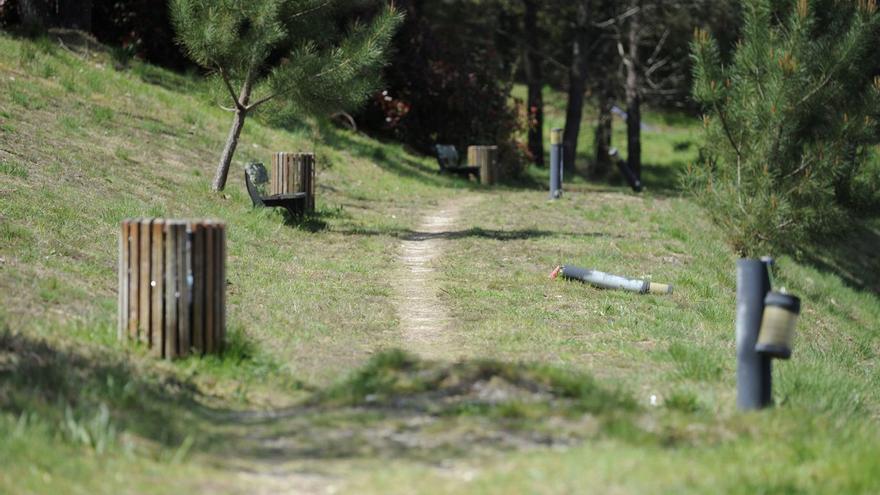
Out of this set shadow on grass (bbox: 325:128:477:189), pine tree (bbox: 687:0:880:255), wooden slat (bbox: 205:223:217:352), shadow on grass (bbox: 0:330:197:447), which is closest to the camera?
shadow on grass (bbox: 0:330:197:447)

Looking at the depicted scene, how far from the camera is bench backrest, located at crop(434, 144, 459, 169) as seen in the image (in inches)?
961

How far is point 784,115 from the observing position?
1600cm

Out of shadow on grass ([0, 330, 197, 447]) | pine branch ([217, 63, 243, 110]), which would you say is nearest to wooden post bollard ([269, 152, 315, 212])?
pine branch ([217, 63, 243, 110])

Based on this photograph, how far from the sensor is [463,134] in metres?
27.6

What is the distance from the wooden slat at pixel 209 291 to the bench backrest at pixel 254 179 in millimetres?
6954

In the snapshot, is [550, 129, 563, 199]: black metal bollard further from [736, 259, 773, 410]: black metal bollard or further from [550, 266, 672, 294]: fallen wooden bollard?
[736, 259, 773, 410]: black metal bollard

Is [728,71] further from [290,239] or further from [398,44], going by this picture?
[398,44]

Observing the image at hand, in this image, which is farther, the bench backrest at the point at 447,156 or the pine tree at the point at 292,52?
the bench backrest at the point at 447,156

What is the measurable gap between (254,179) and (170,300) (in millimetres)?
7973

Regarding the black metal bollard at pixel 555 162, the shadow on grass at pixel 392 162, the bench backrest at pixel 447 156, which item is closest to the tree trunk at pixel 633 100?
the bench backrest at pixel 447 156

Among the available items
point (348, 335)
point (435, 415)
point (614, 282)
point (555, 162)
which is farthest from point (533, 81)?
point (435, 415)

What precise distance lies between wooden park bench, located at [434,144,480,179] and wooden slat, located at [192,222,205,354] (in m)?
16.4

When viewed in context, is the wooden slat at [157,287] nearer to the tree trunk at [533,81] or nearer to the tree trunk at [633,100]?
the tree trunk at [533,81]

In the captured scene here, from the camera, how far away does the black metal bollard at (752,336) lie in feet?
23.3
